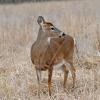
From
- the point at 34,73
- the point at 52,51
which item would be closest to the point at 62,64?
the point at 34,73

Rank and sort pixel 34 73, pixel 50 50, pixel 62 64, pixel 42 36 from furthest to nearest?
pixel 34 73
pixel 62 64
pixel 42 36
pixel 50 50

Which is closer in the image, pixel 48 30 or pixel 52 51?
pixel 52 51

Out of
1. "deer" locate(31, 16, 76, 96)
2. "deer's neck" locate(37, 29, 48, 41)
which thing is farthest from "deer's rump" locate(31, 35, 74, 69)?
"deer's neck" locate(37, 29, 48, 41)

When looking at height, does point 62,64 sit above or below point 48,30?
below

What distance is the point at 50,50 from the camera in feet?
20.3

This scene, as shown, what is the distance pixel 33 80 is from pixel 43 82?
0.22m

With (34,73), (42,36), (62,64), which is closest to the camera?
(42,36)

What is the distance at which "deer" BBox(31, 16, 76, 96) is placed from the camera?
6.07 m

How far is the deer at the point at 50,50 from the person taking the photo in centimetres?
607

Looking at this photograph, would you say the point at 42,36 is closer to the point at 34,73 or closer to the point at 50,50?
the point at 50,50

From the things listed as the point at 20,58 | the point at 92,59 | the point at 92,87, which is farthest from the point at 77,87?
the point at 20,58

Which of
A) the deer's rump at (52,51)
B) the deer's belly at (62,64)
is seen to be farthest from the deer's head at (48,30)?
the deer's belly at (62,64)

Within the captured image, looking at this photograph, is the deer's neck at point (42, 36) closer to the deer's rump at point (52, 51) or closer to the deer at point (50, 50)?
the deer at point (50, 50)

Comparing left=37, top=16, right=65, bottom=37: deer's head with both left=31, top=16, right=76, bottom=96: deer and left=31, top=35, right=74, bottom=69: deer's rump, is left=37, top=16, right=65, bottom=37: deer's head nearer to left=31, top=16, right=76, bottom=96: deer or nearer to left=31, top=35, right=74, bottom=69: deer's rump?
left=31, top=16, right=76, bottom=96: deer
